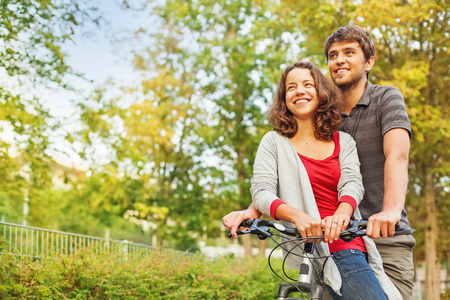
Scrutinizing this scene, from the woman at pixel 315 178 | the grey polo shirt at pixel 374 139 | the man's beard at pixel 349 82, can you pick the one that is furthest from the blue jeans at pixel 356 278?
the man's beard at pixel 349 82

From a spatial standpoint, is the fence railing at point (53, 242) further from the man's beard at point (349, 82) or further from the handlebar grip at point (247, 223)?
the man's beard at point (349, 82)

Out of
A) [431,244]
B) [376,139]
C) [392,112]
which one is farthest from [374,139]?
[431,244]

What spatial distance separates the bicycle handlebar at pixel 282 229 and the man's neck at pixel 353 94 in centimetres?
112

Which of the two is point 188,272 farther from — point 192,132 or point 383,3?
point 192,132

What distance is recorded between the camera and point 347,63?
3105mm

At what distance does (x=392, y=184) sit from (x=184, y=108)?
1654 centimetres

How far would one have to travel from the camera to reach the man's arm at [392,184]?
2.22 metres

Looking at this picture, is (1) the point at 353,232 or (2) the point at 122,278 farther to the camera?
A: (2) the point at 122,278

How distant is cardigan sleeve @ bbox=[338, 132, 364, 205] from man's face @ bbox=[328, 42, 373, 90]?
458 mm

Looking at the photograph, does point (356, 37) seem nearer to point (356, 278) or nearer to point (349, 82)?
point (349, 82)

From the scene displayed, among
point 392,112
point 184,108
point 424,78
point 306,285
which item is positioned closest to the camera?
point 306,285

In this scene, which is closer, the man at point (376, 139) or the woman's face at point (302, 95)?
the man at point (376, 139)

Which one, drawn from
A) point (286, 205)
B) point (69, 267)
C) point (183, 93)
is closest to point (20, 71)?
point (69, 267)

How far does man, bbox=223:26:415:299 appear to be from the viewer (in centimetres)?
256
